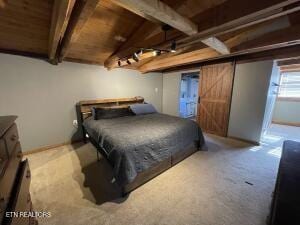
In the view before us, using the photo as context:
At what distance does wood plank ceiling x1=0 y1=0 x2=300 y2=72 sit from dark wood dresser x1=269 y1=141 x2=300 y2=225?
56.6 inches

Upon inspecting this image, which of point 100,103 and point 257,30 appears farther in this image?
point 100,103

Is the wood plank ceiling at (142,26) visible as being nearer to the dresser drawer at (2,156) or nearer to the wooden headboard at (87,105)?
the wooden headboard at (87,105)

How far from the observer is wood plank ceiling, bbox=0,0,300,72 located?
5.10ft

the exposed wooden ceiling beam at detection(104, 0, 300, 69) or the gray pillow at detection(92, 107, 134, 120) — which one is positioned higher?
the exposed wooden ceiling beam at detection(104, 0, 300, 69)

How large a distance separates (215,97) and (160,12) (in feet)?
11.0

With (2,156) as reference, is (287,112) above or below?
below

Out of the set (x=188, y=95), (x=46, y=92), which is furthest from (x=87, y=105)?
(x=188, y=95)

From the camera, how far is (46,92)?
3301 millimetres

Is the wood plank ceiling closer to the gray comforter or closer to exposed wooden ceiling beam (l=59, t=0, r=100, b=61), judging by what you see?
exposed wooden ceiling beam (l=59, t=0, r=100, b=61)

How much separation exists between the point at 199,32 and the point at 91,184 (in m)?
2.75

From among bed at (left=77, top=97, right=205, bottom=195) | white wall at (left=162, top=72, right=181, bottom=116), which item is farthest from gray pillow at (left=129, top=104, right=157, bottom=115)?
white wall at (left=162, top=72, right=181, bottom=116)

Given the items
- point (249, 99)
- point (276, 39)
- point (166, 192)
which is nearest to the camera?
point (166, 192)

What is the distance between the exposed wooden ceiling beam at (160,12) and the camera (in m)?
1.38

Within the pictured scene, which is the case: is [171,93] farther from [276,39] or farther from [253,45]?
[276,39]
